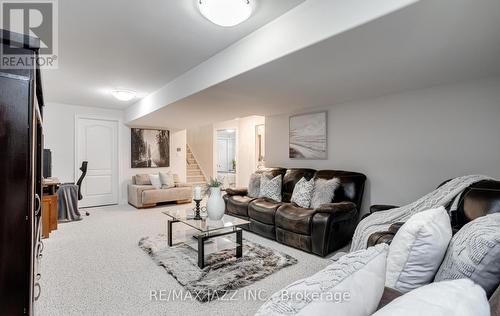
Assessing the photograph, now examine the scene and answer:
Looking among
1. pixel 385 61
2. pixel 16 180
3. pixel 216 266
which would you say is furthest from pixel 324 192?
pixel 16 180

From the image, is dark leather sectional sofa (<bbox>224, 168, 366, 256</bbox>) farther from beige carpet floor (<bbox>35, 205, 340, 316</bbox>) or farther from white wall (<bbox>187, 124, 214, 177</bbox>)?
white wall (<bbox>187, 124, 214, 177</bbox>)

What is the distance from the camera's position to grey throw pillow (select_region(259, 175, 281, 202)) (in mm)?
4195

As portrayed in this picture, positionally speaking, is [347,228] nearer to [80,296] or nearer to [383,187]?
[383,187]

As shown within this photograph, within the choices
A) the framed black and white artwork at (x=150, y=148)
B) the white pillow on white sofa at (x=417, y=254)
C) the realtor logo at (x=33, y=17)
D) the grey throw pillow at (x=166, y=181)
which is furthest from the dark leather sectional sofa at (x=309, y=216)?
the framed black and white artwork at (x=150, y=148)

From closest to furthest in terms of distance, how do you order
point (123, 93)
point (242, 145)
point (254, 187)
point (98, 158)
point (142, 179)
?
point (123, 93) < point (254, 187) < point (98, 158) < point (142, 179) < point (242, 145)

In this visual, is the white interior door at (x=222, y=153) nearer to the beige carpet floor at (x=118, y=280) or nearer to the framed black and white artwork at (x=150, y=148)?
the framed black and white artwork at (x=150, y=148)

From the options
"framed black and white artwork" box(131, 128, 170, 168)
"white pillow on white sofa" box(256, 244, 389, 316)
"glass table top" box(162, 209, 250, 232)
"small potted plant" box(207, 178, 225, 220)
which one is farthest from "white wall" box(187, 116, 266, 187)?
"white pillow on white sofa" box(256, 244, 389, 316)

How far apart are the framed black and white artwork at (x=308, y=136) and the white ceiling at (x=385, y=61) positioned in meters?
0.58

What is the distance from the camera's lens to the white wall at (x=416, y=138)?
273 cm

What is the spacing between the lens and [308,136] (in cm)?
446

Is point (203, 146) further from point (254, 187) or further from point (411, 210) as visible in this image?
point (411, 210)

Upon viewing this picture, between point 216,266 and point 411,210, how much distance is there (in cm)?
202

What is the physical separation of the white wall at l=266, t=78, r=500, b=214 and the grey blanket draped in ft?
14.6

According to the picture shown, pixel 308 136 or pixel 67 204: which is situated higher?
pixel 308 136
